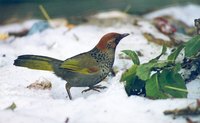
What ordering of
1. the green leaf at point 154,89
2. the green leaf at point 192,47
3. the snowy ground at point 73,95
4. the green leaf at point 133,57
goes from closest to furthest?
the snowy ground at point 73,95 → the green leaf at point 154,89 → the green leaf at point 192,47 → the green leaf at point 133,57

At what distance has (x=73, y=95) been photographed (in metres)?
3.97

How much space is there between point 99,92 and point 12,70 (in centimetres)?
80

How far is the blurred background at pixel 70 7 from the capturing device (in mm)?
7027

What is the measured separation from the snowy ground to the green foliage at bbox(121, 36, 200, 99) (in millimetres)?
88

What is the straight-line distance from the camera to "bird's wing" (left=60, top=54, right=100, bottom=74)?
381 cm

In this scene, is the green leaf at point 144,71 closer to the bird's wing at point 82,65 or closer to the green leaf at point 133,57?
the green leaf at point 133,57

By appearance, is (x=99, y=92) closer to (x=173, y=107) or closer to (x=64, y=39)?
(x=173, y=107)

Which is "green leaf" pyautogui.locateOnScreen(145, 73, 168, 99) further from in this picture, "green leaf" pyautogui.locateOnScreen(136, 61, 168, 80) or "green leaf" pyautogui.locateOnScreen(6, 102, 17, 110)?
"green leaf" pyautogui.locateOnScreen(6, 102, 17, 110)

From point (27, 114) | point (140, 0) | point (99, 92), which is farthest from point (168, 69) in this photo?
point (140, 0)

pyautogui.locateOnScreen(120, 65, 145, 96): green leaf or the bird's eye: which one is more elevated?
the bird's eye

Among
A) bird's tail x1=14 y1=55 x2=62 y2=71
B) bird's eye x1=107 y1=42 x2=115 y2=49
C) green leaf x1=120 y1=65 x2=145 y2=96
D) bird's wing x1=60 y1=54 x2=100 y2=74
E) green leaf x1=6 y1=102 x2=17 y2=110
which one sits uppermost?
bird's eye x1=107 y1=42 x2=115 y2=49

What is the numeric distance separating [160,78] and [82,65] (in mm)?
558

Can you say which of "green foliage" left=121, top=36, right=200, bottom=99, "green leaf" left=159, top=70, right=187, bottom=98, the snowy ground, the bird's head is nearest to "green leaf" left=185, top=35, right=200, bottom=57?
"green foliage" left=121, top=36, right=200, bottom=99

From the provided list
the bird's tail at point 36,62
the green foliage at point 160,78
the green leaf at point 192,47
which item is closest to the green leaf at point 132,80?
the green foliage at point 160,78
